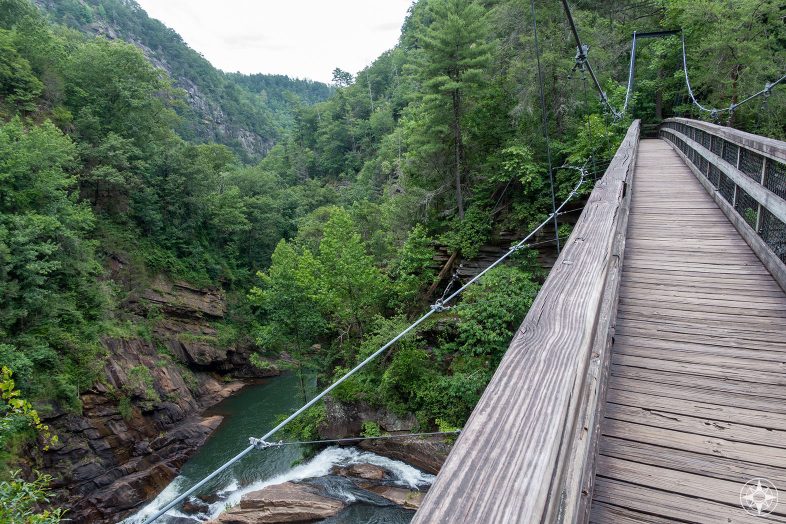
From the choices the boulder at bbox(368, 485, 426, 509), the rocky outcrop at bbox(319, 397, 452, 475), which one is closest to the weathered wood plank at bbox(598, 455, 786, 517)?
the boulder at bbox(368, 485, 426, 509)

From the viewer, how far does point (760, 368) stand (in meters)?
2.12

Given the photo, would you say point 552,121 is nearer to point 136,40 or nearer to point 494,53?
point 494,53

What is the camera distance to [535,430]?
837mm

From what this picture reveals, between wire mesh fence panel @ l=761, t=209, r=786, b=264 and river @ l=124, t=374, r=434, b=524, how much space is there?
374 inches

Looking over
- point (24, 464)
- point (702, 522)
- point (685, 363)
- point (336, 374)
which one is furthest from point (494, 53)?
point (24, 464)

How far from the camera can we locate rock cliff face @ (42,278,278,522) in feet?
43.6

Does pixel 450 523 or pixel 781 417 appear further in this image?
pixel 781 417

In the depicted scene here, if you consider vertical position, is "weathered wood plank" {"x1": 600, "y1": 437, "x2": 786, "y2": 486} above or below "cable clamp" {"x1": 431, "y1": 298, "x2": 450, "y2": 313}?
below

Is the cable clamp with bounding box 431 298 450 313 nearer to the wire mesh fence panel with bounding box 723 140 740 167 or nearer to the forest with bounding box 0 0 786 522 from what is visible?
the wire mesh fence panel with bounding box 723 140 740 167

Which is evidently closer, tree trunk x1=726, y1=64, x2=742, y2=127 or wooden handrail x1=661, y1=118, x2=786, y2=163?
wooden handrail x1=661, y1=118, x2=786, y2=163

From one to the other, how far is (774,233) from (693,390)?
7.84 feet

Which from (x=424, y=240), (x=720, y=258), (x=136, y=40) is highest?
(x=136, y=40)

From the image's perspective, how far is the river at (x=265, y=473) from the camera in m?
10.7

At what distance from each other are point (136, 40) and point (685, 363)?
111026 mm
